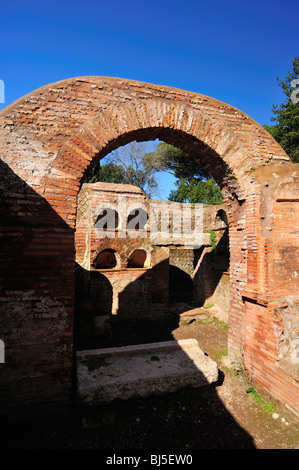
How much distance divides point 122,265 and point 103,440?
5.65 meters

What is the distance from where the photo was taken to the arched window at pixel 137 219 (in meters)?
9.42

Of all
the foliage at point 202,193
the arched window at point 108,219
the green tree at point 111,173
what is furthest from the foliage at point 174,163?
the arched window at point 108,219

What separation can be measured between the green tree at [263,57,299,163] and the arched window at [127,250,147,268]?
Result: 33.3 feet

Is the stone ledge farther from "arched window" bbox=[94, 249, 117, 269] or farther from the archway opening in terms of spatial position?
"arched window" bbox=[94, 249, 117, 269]

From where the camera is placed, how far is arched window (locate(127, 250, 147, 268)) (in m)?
9.14

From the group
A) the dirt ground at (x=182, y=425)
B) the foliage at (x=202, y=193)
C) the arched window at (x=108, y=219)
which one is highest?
the foliage at (x=202, y=193)

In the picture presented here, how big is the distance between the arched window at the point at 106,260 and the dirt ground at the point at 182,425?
5.81 m

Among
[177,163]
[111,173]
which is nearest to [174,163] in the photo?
[177,163]

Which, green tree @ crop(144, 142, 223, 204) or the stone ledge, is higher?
green tree @ crop(144, 142, 223, 204)

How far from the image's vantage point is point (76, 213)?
3.75m

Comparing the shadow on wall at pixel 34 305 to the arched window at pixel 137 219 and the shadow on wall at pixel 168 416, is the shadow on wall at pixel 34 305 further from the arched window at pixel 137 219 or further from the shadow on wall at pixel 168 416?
the arched window at pixel 137 219

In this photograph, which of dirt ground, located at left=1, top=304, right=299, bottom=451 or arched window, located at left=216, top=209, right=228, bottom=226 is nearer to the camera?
dirt ground, located at left=1, top=304, right=299, bottom=451

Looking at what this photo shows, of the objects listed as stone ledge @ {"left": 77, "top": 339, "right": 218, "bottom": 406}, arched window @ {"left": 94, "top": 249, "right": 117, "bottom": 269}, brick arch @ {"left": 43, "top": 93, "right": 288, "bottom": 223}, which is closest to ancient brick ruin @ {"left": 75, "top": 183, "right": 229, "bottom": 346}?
arched window @ {"left": 94, "top": 249, "right": 117, "bottom": 269}
